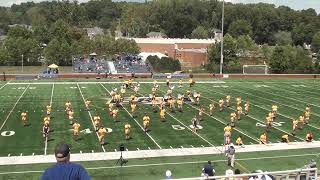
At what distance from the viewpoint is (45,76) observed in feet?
169

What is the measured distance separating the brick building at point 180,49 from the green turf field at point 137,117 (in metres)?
37.6

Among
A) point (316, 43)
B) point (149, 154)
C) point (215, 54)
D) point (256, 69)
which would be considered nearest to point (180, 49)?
point (215, 54)

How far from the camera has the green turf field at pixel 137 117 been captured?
75.4ft

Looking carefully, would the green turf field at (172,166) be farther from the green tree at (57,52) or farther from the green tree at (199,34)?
the green tree at (199,34)

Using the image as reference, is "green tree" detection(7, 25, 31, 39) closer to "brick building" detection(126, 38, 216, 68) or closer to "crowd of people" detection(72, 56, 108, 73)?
"crowd of people" detection(72, 56, 108, 73)

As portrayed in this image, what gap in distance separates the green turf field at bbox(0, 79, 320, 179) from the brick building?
3761 centimetres

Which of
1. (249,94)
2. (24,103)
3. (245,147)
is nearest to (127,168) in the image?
(245,147)

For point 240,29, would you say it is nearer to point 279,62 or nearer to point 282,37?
point 282,37

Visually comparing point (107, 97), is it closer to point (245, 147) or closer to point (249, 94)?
point (249, 94)

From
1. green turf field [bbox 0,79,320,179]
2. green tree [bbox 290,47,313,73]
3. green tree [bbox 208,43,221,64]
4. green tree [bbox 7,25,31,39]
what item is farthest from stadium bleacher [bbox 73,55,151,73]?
green tree [bbox 290,47,313,73]

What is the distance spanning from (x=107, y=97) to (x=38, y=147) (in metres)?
16.0

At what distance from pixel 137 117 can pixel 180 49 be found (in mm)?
60771

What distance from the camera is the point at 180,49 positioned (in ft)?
294

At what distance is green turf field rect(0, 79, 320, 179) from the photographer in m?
23.0
